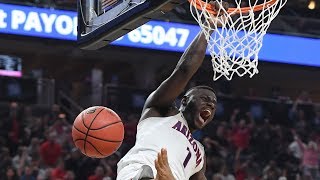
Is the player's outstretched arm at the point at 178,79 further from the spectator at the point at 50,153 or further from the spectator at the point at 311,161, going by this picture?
the spectator at the point at 311,161

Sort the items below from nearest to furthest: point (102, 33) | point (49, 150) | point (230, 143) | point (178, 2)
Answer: point (178, 2)
point (102, 33)
point (49, 150)
point (230, 143)

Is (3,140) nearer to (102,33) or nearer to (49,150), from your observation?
(49,150)

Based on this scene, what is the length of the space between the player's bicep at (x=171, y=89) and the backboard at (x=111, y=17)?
419 mm

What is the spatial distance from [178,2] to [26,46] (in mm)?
11032

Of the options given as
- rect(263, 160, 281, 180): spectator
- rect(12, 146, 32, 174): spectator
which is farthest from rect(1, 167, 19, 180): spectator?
rect(263, 160, 281, 180): spectator

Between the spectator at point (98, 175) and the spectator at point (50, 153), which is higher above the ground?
the spectator at point (50, 153)

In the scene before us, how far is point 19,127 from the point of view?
11891mm

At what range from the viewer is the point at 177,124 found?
Answer: 200 inches

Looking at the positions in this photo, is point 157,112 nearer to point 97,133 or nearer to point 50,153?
point 97,133

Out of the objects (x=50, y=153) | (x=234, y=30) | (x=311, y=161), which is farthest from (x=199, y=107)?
(x=311, y=161)

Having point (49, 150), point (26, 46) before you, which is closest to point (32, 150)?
point (49, 150)

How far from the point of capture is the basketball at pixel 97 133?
5.18 meters

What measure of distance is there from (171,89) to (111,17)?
85cm

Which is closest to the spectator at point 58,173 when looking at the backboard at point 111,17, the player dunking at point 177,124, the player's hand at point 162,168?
the backboard at point 111,17
